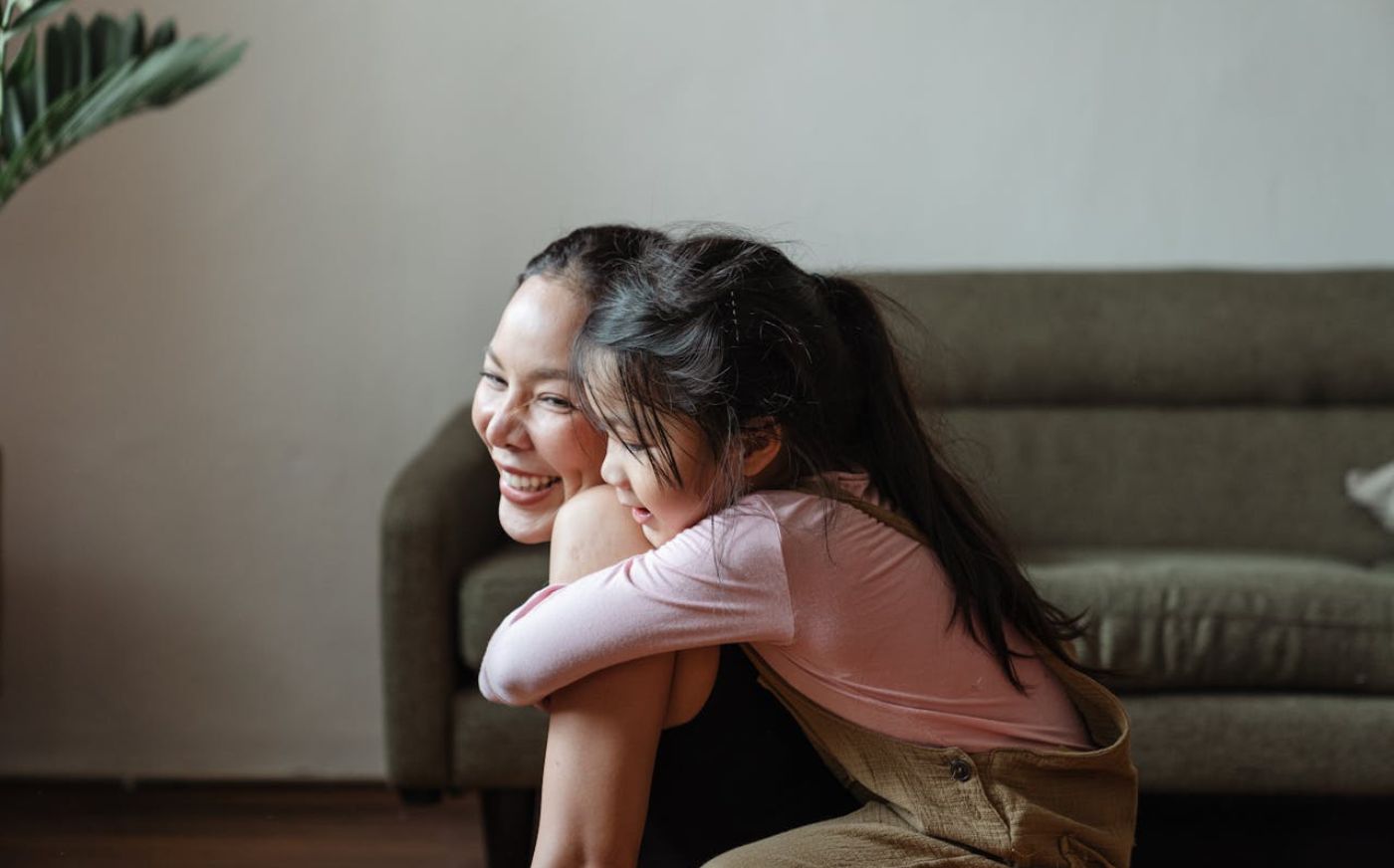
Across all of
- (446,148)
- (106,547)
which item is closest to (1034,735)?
(446,148)

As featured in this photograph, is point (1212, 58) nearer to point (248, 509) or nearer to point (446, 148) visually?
point (446, 148)

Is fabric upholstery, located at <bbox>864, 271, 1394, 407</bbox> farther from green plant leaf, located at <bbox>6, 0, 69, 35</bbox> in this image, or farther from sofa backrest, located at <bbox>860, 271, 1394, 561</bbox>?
green plant leaf, located at <bbox>6, 0, 69, 35</bbox>

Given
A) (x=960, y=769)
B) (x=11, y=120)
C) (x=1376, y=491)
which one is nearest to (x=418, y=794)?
(x=11, y=120)

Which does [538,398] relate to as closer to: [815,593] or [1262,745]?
[815,593]

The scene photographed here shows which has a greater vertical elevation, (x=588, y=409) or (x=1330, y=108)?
(x=1330, y=108)

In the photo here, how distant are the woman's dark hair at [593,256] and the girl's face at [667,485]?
13 cm

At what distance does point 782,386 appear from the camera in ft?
3.11

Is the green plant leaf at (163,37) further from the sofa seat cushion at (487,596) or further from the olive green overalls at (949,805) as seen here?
the olive green overalls at (949,805)

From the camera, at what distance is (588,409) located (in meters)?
0.96

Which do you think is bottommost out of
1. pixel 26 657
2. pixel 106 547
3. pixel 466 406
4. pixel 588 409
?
pixel 26 657

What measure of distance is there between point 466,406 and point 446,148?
0.48m

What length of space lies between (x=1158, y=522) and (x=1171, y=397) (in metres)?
0.22

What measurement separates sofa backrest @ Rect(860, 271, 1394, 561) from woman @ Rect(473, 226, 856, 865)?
1.40m

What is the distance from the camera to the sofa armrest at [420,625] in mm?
2002
